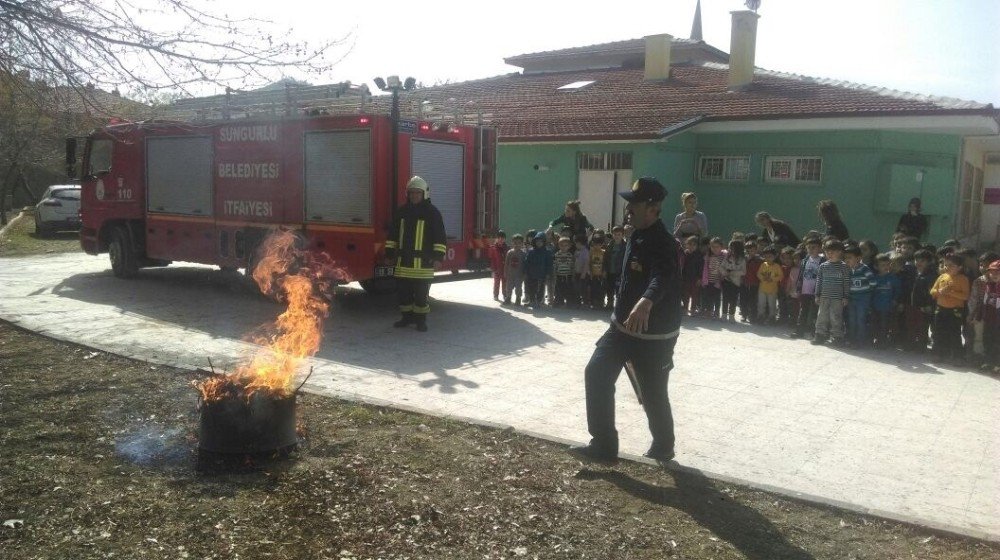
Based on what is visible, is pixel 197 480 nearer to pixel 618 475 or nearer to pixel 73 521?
pixel 73 521

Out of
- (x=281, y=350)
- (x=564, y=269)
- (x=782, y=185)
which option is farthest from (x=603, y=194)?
(x=281, y=350)

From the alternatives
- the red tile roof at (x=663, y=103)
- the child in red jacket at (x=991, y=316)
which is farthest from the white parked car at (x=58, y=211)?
the child in red jacket at (x=991, y=316)

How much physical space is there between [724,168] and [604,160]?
268cm

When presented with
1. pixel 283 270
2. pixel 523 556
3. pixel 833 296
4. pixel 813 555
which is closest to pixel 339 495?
pixel 523 556

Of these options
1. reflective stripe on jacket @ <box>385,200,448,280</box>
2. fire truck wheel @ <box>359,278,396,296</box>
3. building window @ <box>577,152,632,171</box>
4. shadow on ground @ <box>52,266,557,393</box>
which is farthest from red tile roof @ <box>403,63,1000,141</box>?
shadow on ground @ <box>52,266,557,393</box>

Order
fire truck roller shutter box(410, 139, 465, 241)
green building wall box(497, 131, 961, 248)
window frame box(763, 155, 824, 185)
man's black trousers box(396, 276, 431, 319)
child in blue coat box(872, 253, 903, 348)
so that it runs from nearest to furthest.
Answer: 1. child in blue coat box(872, 253, 903, 348)
2. man's black trousers box(396, 276, 431, 319)
3. fire truck roller shutter box(410, 139, 465, 241)
4. green building wall box(497, 131, 961, 248)
5. window frame box(763, 155, 824, 185)

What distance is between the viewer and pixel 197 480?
5043 millimetres

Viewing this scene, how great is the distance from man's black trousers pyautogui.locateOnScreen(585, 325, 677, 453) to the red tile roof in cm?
748

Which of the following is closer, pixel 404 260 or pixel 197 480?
pixel 197 480

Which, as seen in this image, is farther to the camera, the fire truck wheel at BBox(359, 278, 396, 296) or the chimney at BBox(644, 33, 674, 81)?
the chimney at BBox(644, 33, 674, 81)

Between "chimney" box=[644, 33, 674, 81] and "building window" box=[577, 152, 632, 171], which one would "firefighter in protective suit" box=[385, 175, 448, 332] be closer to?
"building window" box=[577, 152, 632, 171]

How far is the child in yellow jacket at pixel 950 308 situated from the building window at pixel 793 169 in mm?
8072

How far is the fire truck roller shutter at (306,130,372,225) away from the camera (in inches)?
439

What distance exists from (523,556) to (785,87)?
17.1m
